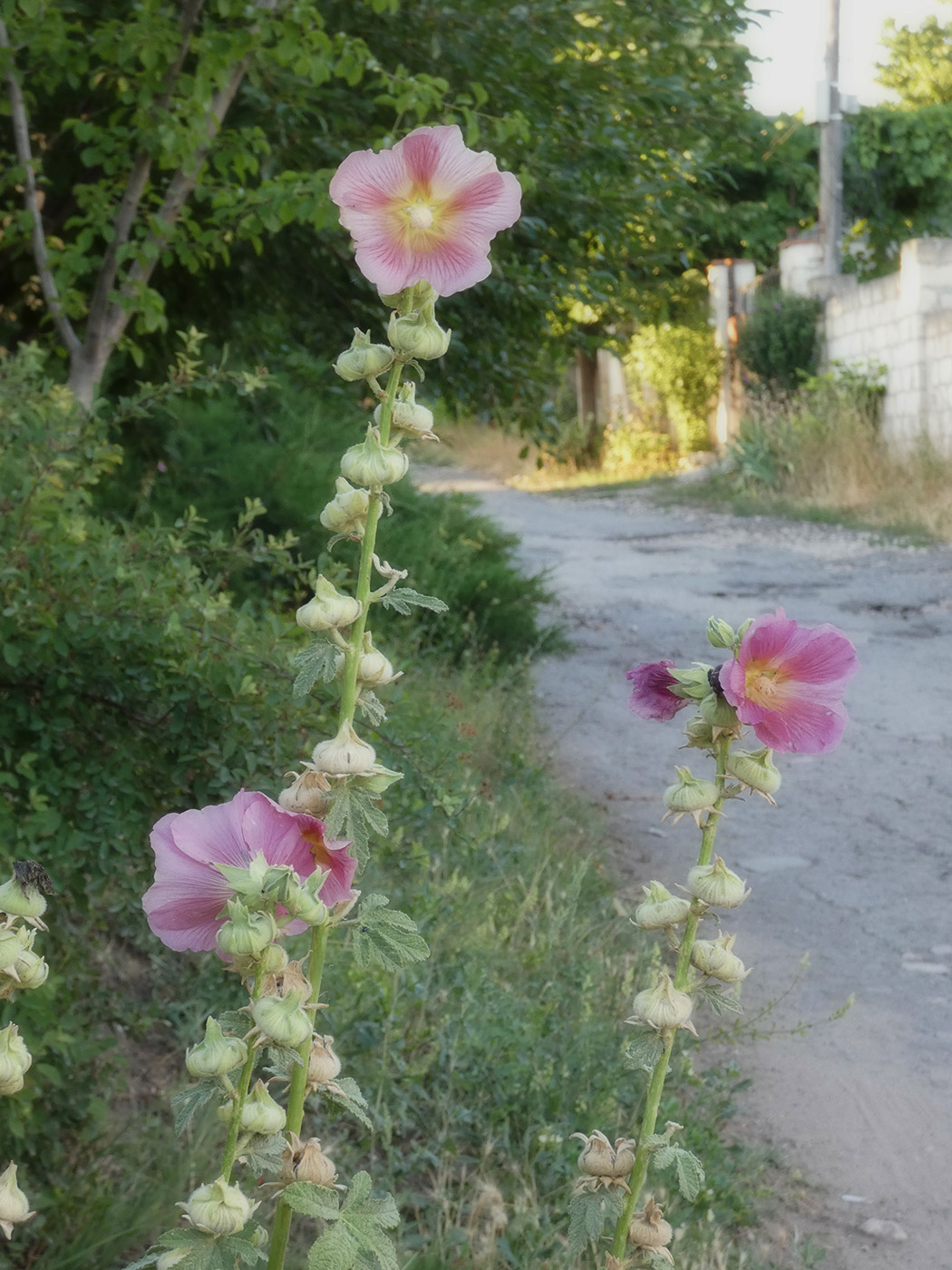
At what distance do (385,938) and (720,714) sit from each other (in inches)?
10.3

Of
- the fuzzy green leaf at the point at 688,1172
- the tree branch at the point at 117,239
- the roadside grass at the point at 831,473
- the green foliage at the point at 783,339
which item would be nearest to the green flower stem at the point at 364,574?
the fuzzy green leaf at the point at 688,1172

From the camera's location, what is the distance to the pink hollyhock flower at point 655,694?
98 centimetres

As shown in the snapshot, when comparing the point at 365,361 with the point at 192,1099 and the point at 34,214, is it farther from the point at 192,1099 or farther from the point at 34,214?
the point at 34,214

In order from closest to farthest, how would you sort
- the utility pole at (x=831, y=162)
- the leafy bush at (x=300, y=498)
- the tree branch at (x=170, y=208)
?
the tree branch at (x=170, y=208)
the leafy bush at (x=300, y=498)
the utility pole at (x=831, y=162)

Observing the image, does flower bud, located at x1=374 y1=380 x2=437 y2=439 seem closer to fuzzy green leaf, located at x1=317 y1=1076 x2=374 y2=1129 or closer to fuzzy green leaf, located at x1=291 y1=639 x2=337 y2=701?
fuzzy green leaf, located at x1=291 y1=639 x2=337 y2=701

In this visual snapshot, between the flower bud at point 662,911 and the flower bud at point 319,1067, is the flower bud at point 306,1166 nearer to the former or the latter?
the flower bud at point 319,1067

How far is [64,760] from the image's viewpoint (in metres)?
2.32

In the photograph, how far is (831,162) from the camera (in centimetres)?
1650

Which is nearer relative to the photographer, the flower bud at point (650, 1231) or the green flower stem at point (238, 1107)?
the green flower stem at point (238, 1107)

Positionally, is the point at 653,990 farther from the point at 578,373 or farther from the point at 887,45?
the point at 887,45

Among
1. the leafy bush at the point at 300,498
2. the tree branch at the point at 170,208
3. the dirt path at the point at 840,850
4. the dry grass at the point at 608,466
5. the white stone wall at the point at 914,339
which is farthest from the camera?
the dry grass at the point at 608,466

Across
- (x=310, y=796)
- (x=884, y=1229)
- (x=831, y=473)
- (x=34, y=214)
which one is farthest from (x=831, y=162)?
(x=310, y=796)

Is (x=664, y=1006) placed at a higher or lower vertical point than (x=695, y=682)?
lower

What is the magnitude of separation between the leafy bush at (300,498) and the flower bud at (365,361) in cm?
374
